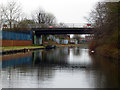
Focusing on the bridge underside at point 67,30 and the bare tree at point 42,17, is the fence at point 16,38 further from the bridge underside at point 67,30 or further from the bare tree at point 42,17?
the bare tree at point 42,17

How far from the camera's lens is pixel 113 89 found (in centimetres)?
1105

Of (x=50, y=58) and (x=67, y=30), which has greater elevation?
(x=67, y=30)

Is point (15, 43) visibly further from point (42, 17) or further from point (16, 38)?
point (42, 17)

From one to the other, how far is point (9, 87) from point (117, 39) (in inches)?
888

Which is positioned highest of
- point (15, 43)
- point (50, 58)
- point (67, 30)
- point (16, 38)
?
point (67, 30)

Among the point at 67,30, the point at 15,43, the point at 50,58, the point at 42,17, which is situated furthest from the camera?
the point at 42,17

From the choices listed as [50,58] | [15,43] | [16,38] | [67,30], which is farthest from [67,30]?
[50,58]

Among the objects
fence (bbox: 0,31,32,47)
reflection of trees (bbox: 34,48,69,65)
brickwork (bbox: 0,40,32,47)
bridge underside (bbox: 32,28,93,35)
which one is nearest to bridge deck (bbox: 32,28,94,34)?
bridge underside (bbox: 32,28,93,35)

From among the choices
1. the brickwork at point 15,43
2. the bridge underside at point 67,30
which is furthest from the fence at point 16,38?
the bridge underside at point 67,30

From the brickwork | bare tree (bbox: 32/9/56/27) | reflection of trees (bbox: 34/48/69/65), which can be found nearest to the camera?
reflection of trees (bbox: 34/48/69/65)

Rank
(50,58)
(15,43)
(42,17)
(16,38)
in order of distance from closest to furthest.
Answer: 1. (50,58)
2. (15,43)
3. (16,38)
4. (42,17)

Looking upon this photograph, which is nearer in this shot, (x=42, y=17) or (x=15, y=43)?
(x=15, y=43)

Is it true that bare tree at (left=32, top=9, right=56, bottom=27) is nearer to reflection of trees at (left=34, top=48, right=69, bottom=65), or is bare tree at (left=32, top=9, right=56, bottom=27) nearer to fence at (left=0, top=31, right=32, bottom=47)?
fence at (left=0, top=31, right=32, bottom=47)

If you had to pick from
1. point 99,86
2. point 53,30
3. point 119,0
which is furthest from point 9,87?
point 53,30
